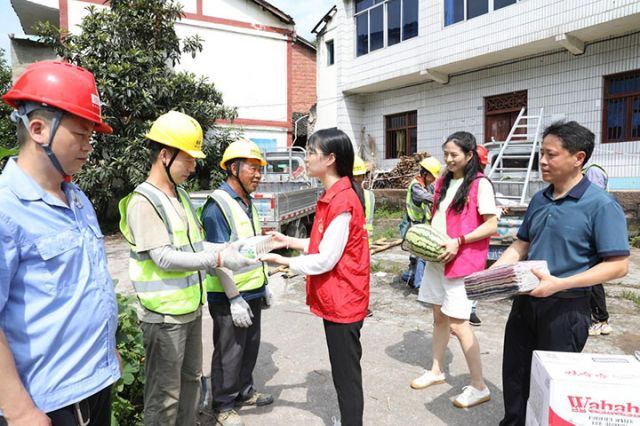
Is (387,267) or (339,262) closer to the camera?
(339,262)

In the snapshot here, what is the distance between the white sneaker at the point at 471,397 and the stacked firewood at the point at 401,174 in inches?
436

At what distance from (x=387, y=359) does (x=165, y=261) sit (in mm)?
2547

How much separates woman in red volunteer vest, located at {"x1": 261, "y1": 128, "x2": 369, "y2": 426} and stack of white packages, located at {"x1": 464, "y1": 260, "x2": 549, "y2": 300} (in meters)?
0.62

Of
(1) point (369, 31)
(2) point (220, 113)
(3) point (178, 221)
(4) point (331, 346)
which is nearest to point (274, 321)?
(4) point (331, 346)

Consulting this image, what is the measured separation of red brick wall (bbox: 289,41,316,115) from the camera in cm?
1967

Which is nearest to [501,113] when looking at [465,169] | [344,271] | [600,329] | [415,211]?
[415,211]

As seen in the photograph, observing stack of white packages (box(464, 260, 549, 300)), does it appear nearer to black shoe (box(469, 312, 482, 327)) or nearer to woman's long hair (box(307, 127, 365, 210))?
woman's long hair (box(307, 127, 365, 210))

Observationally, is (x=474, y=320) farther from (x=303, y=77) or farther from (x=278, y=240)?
(x=303, y=77)

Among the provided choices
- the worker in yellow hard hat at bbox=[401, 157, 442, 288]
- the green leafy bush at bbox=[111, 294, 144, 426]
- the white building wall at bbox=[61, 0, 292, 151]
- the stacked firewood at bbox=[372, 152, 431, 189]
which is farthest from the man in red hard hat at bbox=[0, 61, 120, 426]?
the white building wall at bbox=[61, 0, 292, 151]

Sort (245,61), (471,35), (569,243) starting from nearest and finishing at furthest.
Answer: (569,243) → (471,35) → (245,61)

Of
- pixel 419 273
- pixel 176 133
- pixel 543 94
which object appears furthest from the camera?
pixel 543 94

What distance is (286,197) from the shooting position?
310 inches

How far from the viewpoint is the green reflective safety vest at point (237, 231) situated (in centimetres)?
284

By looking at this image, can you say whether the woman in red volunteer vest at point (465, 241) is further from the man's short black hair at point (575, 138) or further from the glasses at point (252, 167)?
the glasses at point (252, 167)
